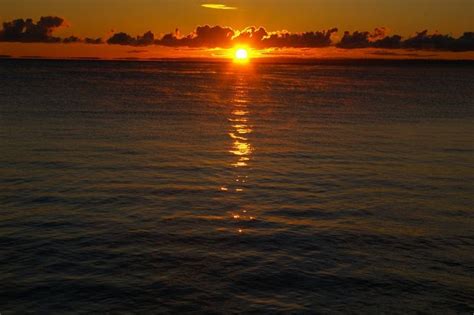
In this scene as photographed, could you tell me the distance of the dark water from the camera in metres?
15.2

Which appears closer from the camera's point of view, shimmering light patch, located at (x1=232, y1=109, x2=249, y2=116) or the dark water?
the dark water

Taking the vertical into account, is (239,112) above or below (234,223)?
below

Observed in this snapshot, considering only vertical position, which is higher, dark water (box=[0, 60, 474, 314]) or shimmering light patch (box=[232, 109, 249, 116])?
dark water (box=[0, 60, 474, 314])

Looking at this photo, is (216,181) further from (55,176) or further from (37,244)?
(37,244)

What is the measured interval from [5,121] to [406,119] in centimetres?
3777

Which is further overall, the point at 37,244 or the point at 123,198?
the point at 123,198

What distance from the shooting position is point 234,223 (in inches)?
846

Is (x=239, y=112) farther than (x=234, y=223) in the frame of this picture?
Yes

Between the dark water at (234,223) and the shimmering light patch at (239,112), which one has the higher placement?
the dark water at (234,223)

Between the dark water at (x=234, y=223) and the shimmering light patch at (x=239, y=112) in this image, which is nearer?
the dark water at (x=234, y=223)

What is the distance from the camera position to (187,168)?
104 feet

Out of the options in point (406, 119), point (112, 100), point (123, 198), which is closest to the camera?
point (123, 198)

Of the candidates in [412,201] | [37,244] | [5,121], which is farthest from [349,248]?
[5,121]

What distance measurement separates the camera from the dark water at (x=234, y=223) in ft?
49.9
